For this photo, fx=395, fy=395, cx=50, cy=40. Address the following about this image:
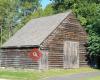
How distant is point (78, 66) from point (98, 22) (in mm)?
5936

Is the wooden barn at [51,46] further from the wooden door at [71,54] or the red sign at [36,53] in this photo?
the red sign at [36,53]

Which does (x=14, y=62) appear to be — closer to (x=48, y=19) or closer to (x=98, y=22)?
(x=48, y=19)

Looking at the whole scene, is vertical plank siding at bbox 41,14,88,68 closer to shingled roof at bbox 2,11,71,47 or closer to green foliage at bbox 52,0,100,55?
shingled roof at bbox 2,11,71,47

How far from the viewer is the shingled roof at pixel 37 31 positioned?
151 ft

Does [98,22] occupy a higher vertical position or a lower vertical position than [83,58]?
higher

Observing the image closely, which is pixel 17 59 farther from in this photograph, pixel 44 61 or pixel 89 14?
pixel 89 14

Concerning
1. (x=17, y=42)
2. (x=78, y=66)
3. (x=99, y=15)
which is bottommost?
(x=78, y=66)

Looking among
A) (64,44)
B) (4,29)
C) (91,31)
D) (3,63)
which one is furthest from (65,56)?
(4,29)

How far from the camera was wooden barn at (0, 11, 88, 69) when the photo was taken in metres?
45.3

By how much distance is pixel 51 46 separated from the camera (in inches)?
1807

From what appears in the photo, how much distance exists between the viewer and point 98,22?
4819cm

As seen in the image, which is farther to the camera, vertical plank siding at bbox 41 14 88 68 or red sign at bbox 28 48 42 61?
vertical plank siding at bbox 41 14 88 68

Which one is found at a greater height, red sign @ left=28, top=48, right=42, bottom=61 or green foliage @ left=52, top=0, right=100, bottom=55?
green foliage @ left=52, top=0, right=100, bottom=55

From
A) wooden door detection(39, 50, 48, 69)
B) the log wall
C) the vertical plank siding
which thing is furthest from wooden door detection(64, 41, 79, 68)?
the log wall
